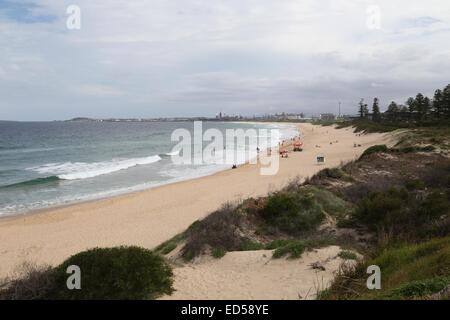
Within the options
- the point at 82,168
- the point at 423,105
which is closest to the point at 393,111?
the point at 423,105

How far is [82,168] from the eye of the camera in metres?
35.3

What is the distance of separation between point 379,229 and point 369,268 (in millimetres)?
3172

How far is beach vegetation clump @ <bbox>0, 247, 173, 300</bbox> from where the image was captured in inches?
271

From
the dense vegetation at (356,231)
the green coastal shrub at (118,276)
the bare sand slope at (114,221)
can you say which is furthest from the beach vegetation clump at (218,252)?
the bare sand slope at (114,221)

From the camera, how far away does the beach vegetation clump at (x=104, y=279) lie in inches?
271

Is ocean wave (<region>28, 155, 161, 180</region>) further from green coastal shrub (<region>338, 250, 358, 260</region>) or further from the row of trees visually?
the row of trees

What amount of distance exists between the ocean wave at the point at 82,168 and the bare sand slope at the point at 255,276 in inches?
909

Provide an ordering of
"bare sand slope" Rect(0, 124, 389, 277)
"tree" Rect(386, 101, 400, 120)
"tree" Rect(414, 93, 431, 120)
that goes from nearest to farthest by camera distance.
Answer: "bare sand slope" Rect(0, 124, 389, 277)
"tree" Rect(414, 93, 431, 120)
"tree" Rect(386, 101, 400, 120)

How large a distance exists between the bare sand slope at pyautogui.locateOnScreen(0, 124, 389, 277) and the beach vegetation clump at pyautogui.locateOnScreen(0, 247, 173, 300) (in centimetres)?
470

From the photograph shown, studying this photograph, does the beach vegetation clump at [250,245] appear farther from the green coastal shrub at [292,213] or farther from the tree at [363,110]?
the tree at [363,110]

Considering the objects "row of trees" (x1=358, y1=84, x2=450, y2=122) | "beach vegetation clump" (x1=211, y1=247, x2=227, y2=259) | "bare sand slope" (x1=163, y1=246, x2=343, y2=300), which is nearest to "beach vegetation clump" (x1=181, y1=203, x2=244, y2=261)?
"beach vegetation clump" (x1=211, y1=247, x2=227, y2=259)

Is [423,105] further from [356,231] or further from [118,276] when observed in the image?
[118,276]

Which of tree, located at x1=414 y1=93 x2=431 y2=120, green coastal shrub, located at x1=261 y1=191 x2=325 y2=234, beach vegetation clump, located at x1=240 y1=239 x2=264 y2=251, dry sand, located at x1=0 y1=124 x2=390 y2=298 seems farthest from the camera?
tree, located at x1=414 y1=93 x2=431 y2=120

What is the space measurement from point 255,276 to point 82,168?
30.3 m
